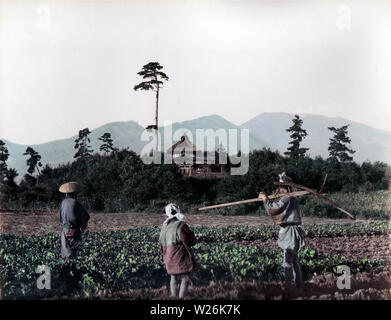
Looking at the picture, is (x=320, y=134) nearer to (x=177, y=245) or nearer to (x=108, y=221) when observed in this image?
(x=177, y=245)

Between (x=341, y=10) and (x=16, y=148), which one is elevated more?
(x=341, y=10)

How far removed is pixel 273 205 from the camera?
697 centimetres

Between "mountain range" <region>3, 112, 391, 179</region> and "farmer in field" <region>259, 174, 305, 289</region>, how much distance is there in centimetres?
118

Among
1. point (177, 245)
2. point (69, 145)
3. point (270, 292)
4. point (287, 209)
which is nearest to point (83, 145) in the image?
point (69, 145)

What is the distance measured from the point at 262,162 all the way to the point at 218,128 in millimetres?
892

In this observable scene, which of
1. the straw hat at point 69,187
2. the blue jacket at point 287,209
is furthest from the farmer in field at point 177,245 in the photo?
the straw hat at point 69,187

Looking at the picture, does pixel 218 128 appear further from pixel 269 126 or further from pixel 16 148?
pixel 16 148

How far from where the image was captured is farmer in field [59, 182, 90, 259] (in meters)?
7.32

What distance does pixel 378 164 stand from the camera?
311 inches

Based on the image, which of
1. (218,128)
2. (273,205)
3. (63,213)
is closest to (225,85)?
(218,128)

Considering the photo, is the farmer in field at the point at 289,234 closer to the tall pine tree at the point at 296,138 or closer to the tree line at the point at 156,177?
the tree line at the point at 156,177
